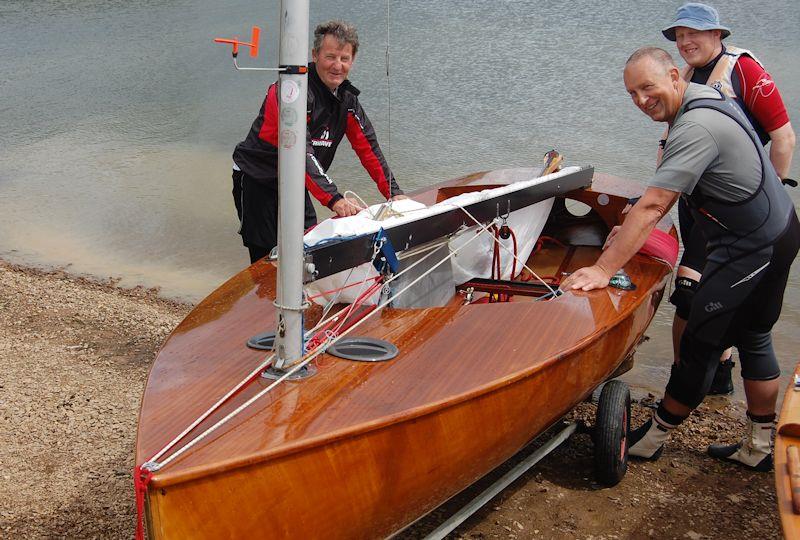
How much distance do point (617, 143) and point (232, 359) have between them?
7.20 m

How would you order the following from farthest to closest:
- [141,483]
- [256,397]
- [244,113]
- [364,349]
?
1. [244,113]
2. [364,349]
3. [256,397]
4. [141,483]

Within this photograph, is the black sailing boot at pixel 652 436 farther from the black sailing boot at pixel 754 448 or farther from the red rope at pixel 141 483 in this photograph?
the red rope at pixel 141 483

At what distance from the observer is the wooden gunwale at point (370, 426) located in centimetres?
209

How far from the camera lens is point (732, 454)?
3641 mm

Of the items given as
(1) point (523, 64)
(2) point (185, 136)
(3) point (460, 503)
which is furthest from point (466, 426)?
(1) point (523, 64)

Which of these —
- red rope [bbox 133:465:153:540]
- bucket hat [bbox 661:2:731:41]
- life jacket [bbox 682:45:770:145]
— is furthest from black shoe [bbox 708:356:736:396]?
red rope [bbox 133:465:153:540]

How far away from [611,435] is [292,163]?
177cm

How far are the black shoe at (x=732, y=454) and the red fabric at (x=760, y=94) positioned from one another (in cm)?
137

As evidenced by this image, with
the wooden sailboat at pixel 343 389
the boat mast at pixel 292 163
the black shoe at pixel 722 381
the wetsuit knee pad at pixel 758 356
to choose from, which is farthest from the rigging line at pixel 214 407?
the black shoe at pixel 722 381

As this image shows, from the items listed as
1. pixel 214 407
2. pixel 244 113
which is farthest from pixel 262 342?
pixel 244 113

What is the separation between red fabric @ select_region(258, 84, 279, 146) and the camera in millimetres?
3512

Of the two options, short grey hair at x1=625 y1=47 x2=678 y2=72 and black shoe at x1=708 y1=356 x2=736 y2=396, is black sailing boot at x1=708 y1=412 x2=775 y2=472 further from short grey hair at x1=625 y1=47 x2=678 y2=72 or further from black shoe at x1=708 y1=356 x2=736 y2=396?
short grey hair at x1=625 y1=47 x2=678 y2=72

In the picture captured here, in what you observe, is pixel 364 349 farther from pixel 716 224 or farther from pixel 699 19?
pixel 699 19

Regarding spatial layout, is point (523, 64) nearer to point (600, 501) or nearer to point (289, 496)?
point (600, 501)
